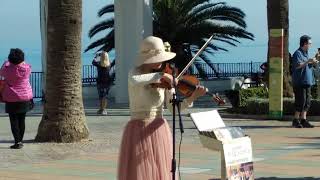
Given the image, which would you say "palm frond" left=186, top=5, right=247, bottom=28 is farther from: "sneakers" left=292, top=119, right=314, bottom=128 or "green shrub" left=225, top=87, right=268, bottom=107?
"sneakers" left=292, top=119, right=314, bottom=128

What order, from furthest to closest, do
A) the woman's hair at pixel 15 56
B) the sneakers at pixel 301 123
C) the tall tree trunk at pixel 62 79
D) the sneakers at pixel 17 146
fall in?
the sneakers at pixel 301 123
the tall tree trunk at pixel 62 79
the woman's hair at pixel 15 56
the sneakers at pixel 17 146

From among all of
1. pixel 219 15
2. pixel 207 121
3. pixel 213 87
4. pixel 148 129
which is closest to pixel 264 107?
pixel 219 15

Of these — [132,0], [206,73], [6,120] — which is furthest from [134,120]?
[206,73]

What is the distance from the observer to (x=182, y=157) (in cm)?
1138

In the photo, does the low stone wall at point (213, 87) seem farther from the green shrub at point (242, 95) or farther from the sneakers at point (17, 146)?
the sneakers at point (17, 146)

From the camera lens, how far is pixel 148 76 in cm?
599

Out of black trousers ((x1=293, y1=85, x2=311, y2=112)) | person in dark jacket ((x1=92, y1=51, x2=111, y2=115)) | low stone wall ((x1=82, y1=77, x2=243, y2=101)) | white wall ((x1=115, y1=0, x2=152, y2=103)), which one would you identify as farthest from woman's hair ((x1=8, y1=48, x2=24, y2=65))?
low stone wall ((x1=82, y1=77, x2=243, y2=101))

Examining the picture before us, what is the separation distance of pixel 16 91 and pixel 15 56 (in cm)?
63

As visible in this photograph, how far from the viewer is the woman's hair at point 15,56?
12.8m

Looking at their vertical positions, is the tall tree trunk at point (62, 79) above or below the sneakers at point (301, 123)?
above

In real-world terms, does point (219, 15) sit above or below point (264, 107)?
above

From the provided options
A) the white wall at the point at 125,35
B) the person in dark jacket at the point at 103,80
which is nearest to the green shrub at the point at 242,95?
the person in dark jacket at the point at 103,80

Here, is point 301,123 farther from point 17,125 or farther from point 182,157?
point 17,125

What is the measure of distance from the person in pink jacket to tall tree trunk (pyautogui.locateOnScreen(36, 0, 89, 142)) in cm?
67
